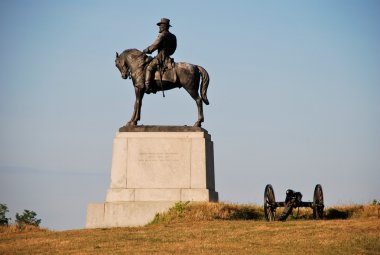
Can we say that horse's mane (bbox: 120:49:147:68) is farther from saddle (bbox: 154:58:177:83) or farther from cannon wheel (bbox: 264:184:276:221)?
cannon wheel (bbox: 264:184:276:221)

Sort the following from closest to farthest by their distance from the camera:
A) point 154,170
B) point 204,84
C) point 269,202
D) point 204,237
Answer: point 204,237
point 269,202
point 154,170
point 204,84

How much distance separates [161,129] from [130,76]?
2.38 meters

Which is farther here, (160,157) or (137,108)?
(137,108)

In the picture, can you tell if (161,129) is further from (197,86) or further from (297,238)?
(297,238)

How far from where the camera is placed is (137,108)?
28.4m

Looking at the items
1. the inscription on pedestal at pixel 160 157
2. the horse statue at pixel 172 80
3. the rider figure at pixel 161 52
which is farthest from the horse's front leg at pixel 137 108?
the inscription on pedestal at pixel 160 157

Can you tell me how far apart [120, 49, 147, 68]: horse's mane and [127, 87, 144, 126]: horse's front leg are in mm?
901

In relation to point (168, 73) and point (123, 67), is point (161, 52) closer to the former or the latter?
point (168, 73)

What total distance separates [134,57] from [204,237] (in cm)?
932

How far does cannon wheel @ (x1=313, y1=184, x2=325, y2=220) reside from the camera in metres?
25.1

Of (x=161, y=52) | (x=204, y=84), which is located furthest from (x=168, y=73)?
(x=204, y=84)

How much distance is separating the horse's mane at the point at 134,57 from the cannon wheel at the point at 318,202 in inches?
296

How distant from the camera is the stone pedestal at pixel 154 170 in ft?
88.9

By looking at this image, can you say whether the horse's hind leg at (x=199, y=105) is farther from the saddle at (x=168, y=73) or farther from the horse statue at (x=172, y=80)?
the saddle at (x=168, y=73)
